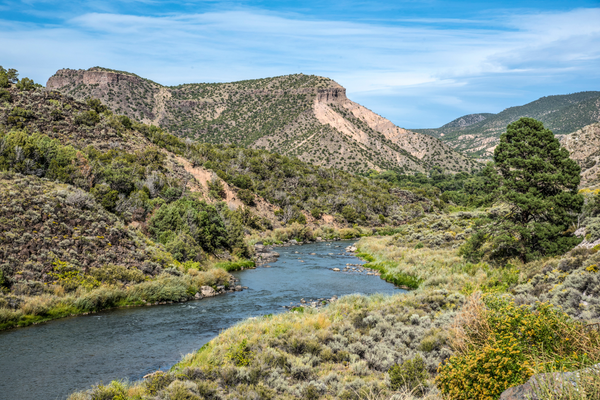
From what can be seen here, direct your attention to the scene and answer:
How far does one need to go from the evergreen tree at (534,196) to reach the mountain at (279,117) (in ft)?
333

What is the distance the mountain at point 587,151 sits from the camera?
44.4 m

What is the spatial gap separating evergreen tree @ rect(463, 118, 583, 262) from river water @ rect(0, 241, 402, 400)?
9387 mm

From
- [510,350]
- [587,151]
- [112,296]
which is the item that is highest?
[587,151]

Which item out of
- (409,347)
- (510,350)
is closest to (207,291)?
(409,347)

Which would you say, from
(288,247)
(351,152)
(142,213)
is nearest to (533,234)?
(142,213)

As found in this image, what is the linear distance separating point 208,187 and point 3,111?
89.0 ft

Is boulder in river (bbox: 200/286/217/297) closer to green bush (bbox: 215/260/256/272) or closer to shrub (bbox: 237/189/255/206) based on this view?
green bush (bbox: 215/260/256/272)

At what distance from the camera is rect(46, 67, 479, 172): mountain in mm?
141125

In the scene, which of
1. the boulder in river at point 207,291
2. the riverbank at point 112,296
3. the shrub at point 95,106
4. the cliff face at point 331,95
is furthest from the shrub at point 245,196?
the cliff face at point 331,95

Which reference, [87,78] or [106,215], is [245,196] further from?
[87,78]

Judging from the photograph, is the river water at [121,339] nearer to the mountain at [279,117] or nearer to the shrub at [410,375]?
the shrub at [410,375]

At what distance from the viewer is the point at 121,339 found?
1905 centimetres

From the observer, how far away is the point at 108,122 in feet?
179

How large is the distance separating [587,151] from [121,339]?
57566mm
